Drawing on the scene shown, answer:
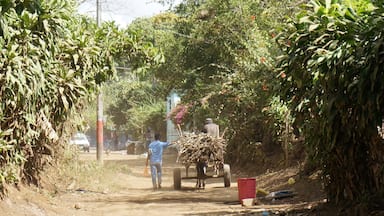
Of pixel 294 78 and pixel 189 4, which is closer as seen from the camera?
pixel 294 78

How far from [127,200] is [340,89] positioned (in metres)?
7.45

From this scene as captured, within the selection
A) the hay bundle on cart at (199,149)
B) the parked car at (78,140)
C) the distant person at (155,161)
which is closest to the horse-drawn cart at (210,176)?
the hay bundle on cart at (199,149)

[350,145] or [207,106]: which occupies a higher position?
[207,106]

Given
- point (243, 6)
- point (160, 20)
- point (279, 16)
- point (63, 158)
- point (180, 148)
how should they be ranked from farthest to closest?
point (160, 20) → point (243, 6) → point (279, 16) → point (180, 148) → point (63, 158)

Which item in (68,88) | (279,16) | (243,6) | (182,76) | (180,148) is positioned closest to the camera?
(68,88)

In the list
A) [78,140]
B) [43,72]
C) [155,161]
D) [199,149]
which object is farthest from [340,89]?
[78,140]

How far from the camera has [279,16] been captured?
16875 millimetres

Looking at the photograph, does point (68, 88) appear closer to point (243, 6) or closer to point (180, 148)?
point (180, 148)

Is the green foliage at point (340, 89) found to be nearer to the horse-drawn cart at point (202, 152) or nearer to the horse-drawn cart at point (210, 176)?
the horse-drawn cart at point (202, 152)

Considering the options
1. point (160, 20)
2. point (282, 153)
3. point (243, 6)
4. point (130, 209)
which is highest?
point (160, 20)

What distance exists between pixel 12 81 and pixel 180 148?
788 cm

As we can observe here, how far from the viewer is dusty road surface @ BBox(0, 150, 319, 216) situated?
10172mm

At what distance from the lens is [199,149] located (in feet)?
51.1

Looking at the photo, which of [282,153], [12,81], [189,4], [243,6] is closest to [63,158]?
[12,81]
